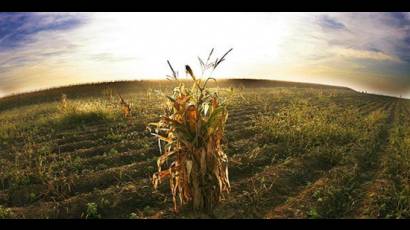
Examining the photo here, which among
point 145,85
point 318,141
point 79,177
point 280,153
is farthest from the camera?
point 145,85

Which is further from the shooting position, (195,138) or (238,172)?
(238,172)

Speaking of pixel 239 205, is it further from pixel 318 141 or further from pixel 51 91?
pixel 51 91

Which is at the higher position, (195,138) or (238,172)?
(195,138)

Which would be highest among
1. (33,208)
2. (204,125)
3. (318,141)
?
(204,125)

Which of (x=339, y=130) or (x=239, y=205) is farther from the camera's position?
(x=339, y=130)

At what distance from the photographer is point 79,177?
5.54 metres

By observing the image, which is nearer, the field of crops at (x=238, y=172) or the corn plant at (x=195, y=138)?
the corn plant at (x=195, y=138)

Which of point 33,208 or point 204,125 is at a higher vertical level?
point 204,125

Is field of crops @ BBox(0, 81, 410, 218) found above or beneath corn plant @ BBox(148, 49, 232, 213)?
beneath

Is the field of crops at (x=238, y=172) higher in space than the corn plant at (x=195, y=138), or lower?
lower

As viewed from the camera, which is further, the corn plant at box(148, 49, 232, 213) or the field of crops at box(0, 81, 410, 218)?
the field of crops at box(0, 81, 410, 218)

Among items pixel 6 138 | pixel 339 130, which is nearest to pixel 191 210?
pixel 339 130

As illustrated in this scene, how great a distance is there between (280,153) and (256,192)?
1.89 metres

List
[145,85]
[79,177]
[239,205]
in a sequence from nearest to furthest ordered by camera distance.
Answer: [239,205], [79,177], [145,85]
